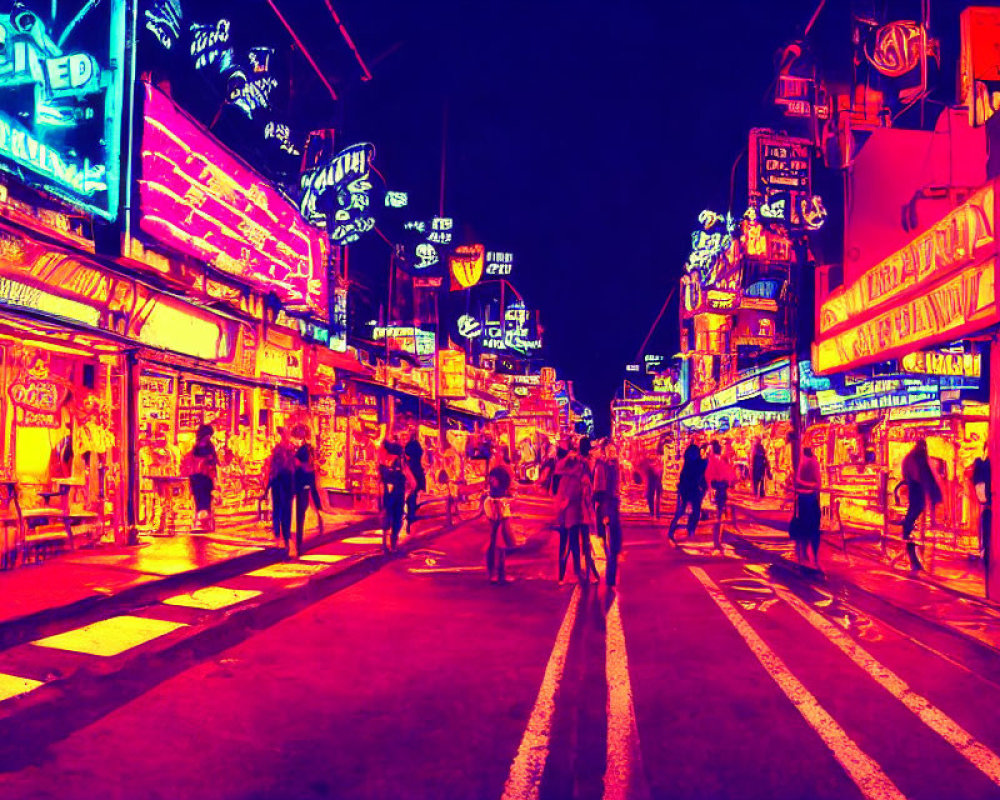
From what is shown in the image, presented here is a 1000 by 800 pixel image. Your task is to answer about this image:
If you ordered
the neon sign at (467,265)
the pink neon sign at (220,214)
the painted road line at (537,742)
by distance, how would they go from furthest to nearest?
the neon sign at (467,265) < the pink neon sign at (220,214) < the painted road line at (537,742)

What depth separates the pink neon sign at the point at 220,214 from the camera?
14.6 metres

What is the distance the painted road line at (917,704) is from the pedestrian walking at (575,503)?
10.5 ft

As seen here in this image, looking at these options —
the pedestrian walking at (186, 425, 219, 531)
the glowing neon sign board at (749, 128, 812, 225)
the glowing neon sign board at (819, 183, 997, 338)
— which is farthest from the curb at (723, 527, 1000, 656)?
the glowing neon sign board at (749, 128, 812, 225)

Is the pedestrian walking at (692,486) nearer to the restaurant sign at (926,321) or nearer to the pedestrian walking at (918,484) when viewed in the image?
the restaurant sign at (926,321)

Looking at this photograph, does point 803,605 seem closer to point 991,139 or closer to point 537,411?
point 991,139

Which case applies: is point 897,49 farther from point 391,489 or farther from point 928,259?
point 391,489

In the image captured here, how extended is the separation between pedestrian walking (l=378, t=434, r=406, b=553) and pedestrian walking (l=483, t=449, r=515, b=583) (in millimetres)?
3267

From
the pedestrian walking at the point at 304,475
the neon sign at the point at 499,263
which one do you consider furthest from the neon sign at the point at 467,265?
the pedestrian walking at the point at 304,475

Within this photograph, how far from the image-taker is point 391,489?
14.8 m

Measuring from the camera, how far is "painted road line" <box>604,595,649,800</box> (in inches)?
170

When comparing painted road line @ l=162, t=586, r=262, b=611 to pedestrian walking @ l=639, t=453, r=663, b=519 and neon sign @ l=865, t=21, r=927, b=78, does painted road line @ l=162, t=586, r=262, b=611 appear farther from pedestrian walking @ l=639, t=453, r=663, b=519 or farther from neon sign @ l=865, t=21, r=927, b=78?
pedestrian walking @ l=639, t=453, r=663, b=519

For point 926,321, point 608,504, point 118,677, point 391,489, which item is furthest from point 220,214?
point 926,321

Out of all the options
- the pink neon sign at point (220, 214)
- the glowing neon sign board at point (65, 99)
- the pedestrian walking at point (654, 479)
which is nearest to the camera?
the glowing neon sign board at point (65, 99)

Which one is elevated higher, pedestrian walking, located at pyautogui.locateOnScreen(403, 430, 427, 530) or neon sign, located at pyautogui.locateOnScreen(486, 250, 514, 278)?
neon sign, located at pyautogui.locateOnScreen(486, 250, 514, 278)
